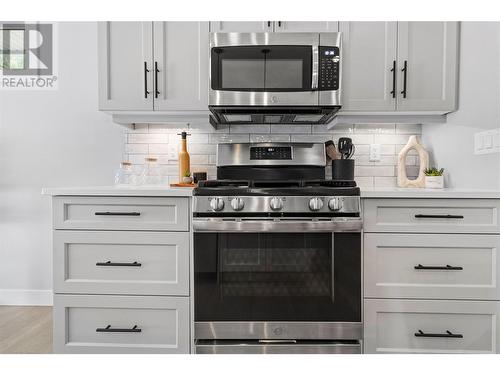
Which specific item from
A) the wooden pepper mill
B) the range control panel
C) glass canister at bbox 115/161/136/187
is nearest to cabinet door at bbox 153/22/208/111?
the wooden pepper mill

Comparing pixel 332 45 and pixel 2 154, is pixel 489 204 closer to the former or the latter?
pixel 332 45

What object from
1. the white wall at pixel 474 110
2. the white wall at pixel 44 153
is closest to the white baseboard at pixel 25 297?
the white wall at pixel 44 153

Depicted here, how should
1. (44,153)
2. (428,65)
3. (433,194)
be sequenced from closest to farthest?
1. (433,194)
2. (428,65)
3. (44,153)

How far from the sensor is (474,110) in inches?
79.0

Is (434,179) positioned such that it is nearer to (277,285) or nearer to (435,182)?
(435,182)

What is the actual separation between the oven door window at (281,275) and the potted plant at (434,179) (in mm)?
758

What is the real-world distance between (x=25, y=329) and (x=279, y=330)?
5.59 ft

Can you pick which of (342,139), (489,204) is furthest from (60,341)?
(489,204)

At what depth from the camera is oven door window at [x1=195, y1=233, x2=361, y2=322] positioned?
1.80 metres

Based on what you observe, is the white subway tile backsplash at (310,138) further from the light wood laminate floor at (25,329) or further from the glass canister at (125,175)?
the light wood laminate floor at (25,329)

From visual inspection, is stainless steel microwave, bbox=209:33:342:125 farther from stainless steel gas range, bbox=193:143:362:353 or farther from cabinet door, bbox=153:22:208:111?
stainless steel gas range, bbox=193:143:362:353

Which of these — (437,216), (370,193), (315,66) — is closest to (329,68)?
(315,66)

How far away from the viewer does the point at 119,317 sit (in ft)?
6.10

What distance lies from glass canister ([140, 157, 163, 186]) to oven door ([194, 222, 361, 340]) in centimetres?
86
